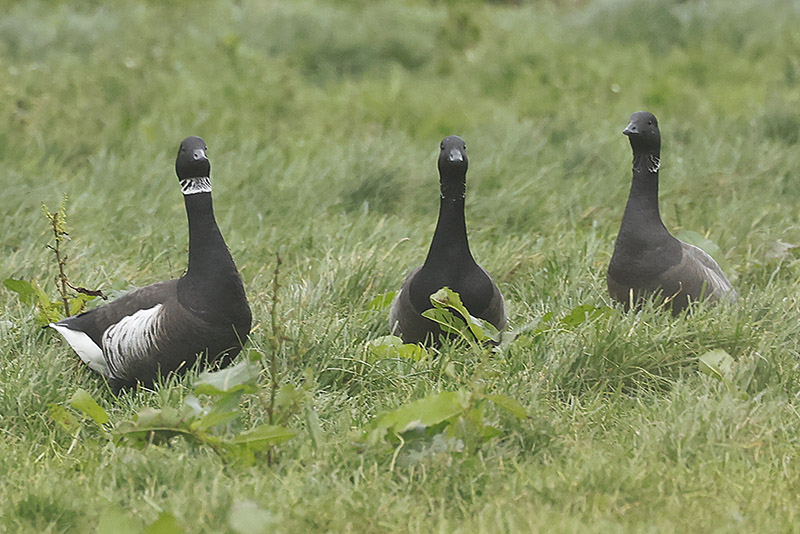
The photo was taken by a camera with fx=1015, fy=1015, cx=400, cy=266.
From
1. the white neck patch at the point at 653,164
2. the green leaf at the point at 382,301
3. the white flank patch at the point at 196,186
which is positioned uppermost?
the white flank patch at the point at 196,186

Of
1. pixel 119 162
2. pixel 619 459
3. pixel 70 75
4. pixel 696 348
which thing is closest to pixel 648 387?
pixel 696 348

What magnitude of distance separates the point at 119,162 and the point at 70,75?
2012 millimetres

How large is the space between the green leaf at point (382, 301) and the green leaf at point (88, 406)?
1.51 meters

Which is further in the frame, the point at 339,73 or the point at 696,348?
the point at 339,73

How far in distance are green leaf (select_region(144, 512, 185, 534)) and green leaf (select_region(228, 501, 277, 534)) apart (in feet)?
0.47

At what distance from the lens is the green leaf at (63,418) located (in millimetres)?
A: 3508

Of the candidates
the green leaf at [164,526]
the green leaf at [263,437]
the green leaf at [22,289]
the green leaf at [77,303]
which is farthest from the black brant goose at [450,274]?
the green leaf at [164,526]

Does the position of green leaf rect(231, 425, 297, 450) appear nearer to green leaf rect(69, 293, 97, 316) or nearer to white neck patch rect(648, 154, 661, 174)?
green leaf rect(69, 293, 97, 316)

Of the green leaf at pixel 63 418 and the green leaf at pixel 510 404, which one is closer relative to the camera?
the green leaf at pixel 510 404

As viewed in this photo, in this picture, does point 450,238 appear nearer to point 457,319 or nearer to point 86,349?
point 457,319

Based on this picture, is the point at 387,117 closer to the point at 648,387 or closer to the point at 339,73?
the point at 339,73

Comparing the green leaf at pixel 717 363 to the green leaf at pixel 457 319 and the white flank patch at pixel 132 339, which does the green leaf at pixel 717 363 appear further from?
the white flank patch at pixel 132 339

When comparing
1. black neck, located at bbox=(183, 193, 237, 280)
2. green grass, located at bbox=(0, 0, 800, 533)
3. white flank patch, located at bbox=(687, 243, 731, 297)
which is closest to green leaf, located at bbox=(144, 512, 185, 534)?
green grass, located at bbox=(0, 0, 800, 533)

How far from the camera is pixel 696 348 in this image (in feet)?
13.1
